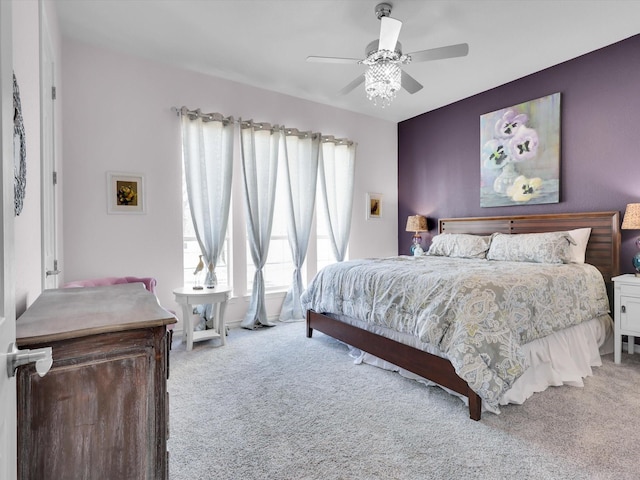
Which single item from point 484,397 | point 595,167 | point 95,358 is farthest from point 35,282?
point 595,167

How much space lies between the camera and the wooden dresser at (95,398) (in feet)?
3.06

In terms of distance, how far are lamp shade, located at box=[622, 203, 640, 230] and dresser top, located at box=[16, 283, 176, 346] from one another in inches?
146

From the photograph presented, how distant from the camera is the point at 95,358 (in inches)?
40.2

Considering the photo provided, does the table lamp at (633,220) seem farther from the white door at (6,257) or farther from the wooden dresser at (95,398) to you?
the white door at (6,257)

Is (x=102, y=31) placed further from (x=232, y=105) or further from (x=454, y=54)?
(x=454, y=54)

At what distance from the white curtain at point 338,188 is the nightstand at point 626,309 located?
3.01 m

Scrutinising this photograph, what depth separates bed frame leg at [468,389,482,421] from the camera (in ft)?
6.96

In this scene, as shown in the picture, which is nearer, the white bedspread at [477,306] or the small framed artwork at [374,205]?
the white bedspread at [477,306]

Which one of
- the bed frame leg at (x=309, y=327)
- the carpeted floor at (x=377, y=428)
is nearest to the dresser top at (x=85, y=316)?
the carpeted floor at (x=377, y=428)

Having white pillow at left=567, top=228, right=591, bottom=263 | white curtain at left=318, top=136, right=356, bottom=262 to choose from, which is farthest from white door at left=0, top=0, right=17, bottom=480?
white curtain at left=318, top=136, right=356, bottom=262

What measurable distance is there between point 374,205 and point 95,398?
15.9ft

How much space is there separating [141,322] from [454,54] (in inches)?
109

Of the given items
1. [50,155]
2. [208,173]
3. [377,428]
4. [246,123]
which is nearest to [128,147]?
[208,173]

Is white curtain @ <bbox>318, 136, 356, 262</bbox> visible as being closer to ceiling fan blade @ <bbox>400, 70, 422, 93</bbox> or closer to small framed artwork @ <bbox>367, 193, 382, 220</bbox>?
small framed artwork @ <bbox>367, 193, 382, 220</bbox>
